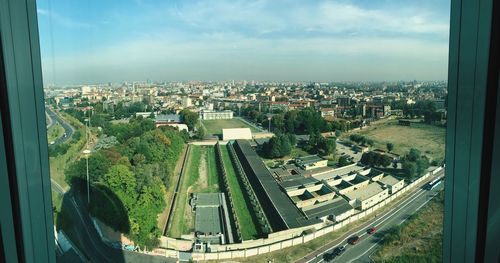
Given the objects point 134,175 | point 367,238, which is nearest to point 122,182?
point 134,175

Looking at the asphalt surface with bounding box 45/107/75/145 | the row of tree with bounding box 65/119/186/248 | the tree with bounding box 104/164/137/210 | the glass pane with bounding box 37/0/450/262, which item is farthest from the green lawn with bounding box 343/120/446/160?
the asphalt surface with bounding box 45/107/75/145

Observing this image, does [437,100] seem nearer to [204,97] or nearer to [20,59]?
[204,97]

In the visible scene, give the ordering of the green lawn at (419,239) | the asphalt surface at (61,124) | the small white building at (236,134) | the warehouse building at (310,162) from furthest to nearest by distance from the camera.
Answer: the small white building at (236,134)
the warehouse building at (310,162)
the asphalt surface at (61,124)
the green lawn at (419,239)

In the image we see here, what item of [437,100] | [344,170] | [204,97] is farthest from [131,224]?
[437,100]

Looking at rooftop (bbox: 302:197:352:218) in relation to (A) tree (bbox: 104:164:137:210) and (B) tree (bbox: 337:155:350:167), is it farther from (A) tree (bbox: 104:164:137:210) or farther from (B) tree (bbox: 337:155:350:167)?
(A) tree (bbox: 104:164:137:210)

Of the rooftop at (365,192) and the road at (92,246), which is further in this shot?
the road at (92,246)

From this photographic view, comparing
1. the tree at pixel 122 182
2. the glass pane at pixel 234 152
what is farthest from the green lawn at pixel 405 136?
the tree at pixel 122 182

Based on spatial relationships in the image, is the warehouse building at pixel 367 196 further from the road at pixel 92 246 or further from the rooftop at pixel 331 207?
the road at pixel 92 246
